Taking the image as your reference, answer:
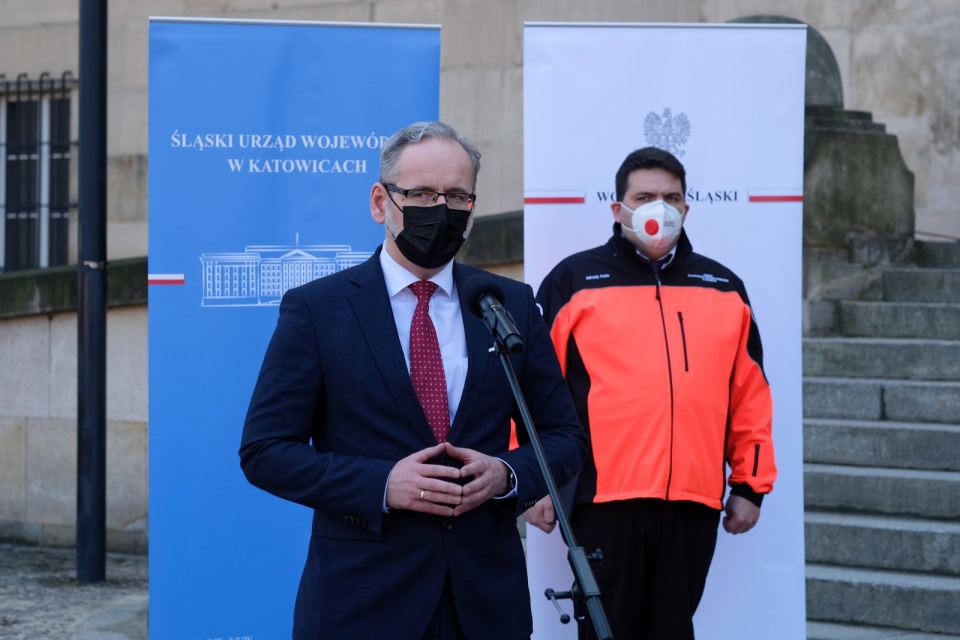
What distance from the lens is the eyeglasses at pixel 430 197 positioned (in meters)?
2.79

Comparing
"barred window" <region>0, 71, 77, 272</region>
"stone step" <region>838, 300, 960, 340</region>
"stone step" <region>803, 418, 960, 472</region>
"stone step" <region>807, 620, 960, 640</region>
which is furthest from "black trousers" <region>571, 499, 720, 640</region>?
"barred window" <region>0, 71, 77, 272</region>

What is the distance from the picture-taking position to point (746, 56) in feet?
15.4

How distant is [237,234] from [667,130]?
168 cm

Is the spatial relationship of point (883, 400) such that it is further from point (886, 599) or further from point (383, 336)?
point (383, 336)

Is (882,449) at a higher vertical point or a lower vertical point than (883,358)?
lower

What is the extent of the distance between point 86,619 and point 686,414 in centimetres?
338

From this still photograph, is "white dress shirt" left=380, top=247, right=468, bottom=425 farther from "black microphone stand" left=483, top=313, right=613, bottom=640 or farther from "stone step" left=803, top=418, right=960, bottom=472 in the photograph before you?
"stone step" left=803, top=418, right=960, bottom=472

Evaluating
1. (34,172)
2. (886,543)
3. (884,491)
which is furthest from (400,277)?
(34,172)

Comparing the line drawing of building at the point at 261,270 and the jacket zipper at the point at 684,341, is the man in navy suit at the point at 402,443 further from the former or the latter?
the line drawing of building at the point at 261,270

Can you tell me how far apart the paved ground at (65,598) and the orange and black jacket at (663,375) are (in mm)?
2704

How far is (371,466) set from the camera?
104 inches

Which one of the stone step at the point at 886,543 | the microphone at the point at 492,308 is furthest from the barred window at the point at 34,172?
the microphone at the point at 492,308

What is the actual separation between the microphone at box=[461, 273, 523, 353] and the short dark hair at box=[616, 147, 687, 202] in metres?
1.53

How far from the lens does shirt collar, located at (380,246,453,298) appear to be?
2.89 m
